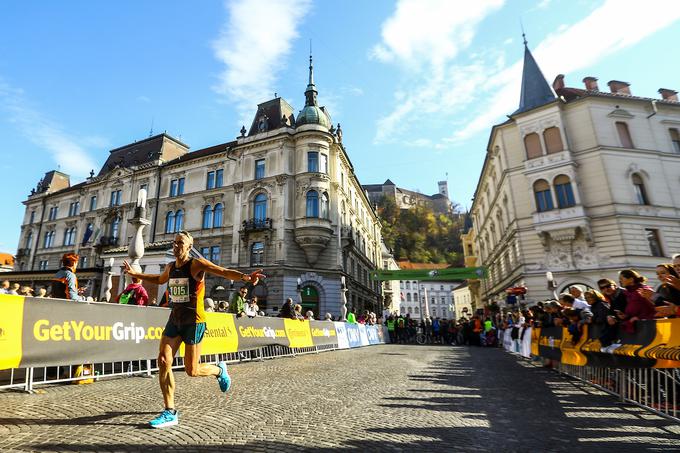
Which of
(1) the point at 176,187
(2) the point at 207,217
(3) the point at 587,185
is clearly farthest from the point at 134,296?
(1) the point at 176,187

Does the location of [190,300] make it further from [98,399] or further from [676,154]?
[676,154]

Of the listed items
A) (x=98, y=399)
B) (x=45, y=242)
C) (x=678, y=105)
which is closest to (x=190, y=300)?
(x=98, y=399)

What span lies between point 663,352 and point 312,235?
25379 mm

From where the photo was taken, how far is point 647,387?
5305 millimetres

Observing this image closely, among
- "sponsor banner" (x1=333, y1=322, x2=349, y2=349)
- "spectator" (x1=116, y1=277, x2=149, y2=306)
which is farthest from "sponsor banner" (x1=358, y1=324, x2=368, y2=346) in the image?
"spectator" (x1=116, y1=277, x2=149, y2=306)

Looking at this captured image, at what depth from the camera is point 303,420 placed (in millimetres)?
4105

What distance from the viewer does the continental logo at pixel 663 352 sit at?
14.1 ft

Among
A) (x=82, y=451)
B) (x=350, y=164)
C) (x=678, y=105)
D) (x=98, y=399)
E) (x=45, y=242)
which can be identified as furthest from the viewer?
(x=45, y=242)

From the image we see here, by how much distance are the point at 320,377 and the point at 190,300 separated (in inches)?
167

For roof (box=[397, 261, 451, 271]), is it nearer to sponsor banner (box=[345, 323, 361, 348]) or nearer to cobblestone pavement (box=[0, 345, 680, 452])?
sponsor banner (box=[345, 323, 361, 348])

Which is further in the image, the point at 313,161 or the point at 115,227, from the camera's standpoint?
the point at 115,227

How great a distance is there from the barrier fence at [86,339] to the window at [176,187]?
95.9ft

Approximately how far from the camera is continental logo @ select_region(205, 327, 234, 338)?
8.44 metres

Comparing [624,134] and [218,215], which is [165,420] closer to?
[218,215]
